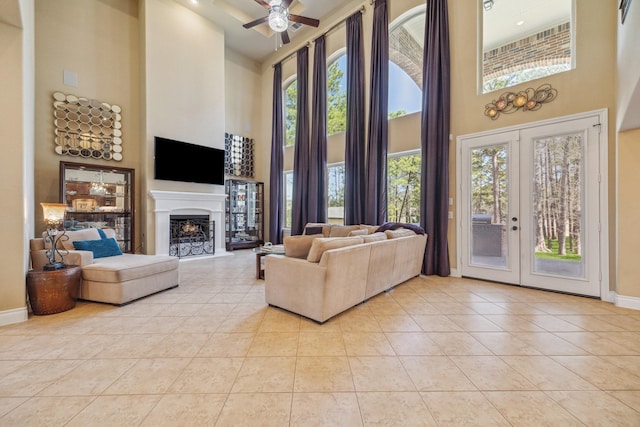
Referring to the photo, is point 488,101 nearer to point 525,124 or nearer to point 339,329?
point 525,124

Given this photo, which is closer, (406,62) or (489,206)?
(489,206)

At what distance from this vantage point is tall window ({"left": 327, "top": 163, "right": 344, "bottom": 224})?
257 inches

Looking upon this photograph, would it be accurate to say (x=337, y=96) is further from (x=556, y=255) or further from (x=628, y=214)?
(x=628, y=214)

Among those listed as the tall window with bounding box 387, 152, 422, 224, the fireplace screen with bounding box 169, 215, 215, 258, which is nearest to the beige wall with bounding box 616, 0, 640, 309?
the tall window with bounding box 387, 152, 422, 224

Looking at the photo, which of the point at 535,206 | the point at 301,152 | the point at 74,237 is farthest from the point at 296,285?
the point at 301,152

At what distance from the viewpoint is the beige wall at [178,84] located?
5.70 m

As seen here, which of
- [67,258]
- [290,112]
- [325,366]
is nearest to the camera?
[325,366]

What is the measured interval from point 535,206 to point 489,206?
0.59m

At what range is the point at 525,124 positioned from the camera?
396 centimetres

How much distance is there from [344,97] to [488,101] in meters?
3.29

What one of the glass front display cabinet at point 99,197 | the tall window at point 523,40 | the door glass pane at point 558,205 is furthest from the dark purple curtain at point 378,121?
the glass front display cabinet at point 99,197

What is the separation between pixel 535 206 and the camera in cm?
391

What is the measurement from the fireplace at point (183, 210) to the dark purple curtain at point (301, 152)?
1941 mm

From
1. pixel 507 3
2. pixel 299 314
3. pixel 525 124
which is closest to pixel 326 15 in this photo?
pixel 507 3
